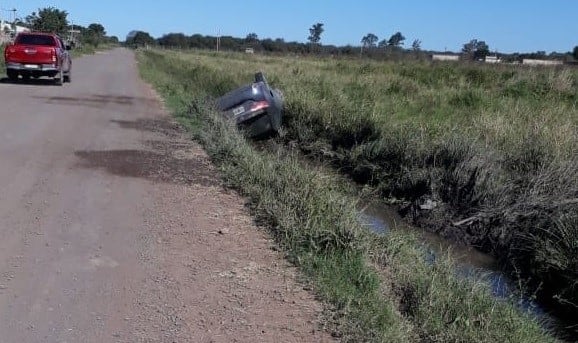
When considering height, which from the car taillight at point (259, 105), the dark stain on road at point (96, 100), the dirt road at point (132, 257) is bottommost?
the dirt road at point (132, 257)

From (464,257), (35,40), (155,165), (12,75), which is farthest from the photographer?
(12,75)

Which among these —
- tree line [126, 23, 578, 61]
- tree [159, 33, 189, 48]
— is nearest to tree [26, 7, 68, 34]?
tree line [126, 23, 578, 61]

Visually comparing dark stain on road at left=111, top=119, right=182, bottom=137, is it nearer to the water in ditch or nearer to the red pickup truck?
the water in ditch

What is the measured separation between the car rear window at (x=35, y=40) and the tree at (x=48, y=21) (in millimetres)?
43620

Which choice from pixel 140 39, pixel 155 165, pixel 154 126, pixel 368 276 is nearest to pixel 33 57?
pixel 154 126

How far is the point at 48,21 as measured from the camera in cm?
6581

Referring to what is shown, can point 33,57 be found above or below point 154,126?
above

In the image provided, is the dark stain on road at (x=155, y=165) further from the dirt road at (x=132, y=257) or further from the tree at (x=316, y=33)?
the tree at (x=316, y=33)

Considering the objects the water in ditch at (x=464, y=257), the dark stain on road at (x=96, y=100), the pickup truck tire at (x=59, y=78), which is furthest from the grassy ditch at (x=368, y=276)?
the pickup truck tire at (x=59, y=78)

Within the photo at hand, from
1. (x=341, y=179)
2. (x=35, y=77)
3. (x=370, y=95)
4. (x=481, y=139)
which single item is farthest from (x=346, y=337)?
(x=35, y=77)

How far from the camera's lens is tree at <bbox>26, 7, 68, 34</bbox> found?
65444 mm

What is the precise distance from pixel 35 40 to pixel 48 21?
48.1 meters

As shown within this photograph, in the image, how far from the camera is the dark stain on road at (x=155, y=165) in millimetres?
8328

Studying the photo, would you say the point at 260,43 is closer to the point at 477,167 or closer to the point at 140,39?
the point at 140,39
